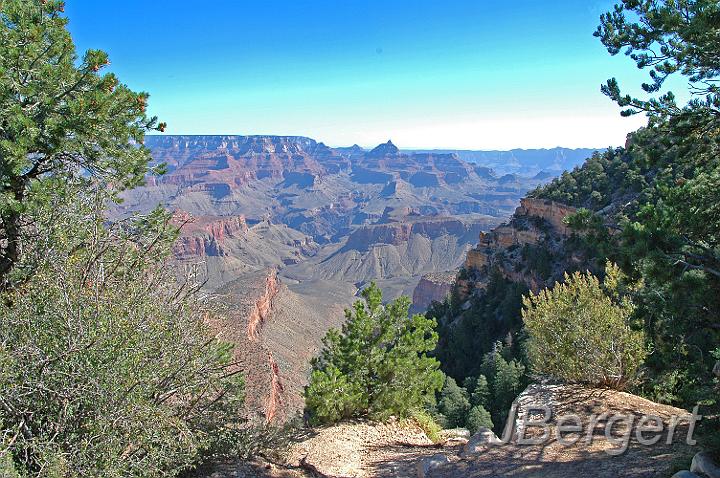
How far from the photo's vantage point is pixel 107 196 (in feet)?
26.9

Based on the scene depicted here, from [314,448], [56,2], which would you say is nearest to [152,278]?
[56,2]

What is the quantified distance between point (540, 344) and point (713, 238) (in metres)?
7.34

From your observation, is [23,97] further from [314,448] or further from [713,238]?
[713,238]

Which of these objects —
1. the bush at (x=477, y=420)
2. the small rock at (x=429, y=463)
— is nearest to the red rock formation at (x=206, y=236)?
the bush at (x=477, y=420)

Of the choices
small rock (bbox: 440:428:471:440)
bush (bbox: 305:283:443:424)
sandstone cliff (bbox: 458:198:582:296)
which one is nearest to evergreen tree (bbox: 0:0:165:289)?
bush (bbox: 305:283:443:424)

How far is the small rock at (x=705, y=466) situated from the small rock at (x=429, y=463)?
4994mm

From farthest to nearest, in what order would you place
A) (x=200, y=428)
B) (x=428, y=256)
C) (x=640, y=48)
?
(x=428, y=256), (x=200, y=428), (x=640, y=48)

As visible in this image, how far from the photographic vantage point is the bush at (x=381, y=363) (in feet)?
43.6

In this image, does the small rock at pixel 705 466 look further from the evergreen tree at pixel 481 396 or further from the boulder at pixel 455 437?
the evergreen tree at pixel 481 396

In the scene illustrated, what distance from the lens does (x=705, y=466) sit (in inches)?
263

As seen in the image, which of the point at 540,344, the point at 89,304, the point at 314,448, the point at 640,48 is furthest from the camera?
the point at 540,344

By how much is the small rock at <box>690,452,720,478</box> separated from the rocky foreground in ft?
0.05

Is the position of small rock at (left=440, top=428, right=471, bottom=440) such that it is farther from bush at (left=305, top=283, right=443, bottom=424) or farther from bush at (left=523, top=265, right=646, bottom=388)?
bush at (left=523, top=265, right=646, bottom=388)

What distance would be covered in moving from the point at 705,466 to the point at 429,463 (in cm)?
538
